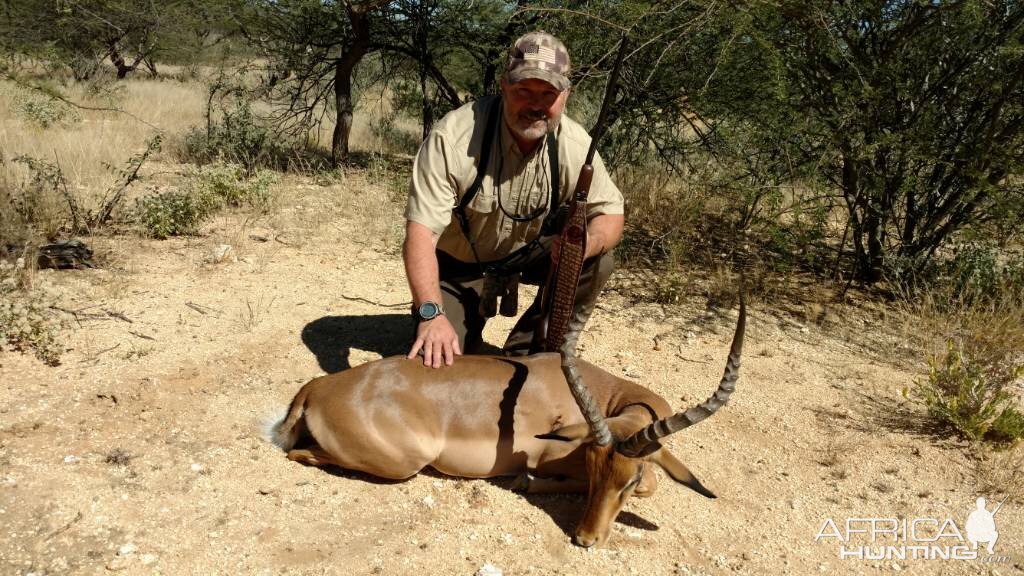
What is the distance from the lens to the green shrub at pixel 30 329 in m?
4.37

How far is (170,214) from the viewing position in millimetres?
6742

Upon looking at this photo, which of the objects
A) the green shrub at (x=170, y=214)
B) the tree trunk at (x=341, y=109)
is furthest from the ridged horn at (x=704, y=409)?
the tree trunk at (x=341, y=109)

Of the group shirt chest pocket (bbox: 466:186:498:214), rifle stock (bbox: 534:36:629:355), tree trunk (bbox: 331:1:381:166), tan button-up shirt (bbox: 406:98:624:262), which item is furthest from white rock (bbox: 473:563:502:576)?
tree trunk (bbox: 331:1:381:166)

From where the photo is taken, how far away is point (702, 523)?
143 inches

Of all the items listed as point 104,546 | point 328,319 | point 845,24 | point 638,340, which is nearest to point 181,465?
point 104,546

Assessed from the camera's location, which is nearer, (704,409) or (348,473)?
(704,409)

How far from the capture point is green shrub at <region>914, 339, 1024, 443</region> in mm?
4262

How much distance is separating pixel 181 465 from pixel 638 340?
324 cm

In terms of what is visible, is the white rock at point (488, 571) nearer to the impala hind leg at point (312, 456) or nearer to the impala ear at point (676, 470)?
the impala ear at point (676, 470)

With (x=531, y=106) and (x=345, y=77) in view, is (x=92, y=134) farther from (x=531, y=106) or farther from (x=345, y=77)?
(x=531, y=106)

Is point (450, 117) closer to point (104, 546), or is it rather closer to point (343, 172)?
point (104, 546)
